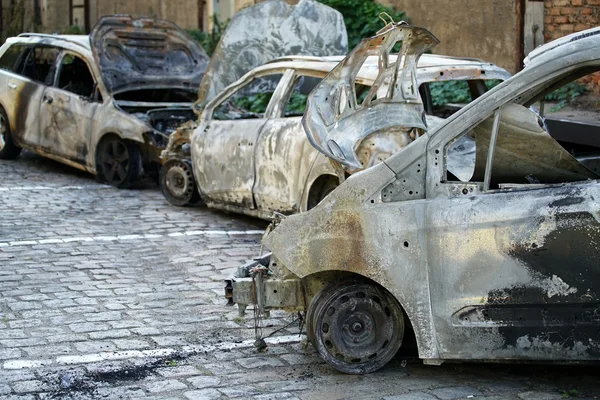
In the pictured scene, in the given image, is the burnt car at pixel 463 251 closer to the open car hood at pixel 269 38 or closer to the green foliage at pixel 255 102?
the open car hood at pixel 269 38

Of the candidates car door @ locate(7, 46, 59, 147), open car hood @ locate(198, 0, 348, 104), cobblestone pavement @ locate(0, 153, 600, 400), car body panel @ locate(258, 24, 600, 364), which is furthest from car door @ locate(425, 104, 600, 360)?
car door @ locate(7, 46, 59, 147)

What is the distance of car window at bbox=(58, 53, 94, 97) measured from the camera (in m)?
14.9

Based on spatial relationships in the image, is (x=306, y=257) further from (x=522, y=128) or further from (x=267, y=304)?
(x=522, y=128)

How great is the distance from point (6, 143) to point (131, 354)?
9.39 metres

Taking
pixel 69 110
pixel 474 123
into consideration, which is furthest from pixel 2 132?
pixel 474 123

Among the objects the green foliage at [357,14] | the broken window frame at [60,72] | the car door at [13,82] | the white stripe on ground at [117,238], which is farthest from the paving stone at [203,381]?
the green foliage at [357,14]

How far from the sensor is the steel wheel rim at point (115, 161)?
13906mm

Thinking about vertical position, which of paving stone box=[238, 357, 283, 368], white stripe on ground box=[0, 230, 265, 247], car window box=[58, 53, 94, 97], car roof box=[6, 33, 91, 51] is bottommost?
paving stone box=[238, 357, 283, 368]

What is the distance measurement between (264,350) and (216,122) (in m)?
4.94

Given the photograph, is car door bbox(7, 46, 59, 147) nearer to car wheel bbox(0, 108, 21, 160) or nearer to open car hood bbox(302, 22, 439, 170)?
car wheel bbox(0, 108, 21, 160)

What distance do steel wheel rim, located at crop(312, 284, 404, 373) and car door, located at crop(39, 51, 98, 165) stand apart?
8104 mm

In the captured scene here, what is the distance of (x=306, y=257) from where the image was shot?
6645 millimetres

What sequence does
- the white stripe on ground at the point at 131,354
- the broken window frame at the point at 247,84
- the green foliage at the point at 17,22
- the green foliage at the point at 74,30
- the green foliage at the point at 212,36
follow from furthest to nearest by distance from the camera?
the green foliage at the point at 17,22 < the green foliage at the point at 74,30 < the green foliage at the point at 212,36 < the broken window frame at the point at 247,84 < the white stripe on ground at the point at 131,354

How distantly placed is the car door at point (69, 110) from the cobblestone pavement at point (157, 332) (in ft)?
7.60
